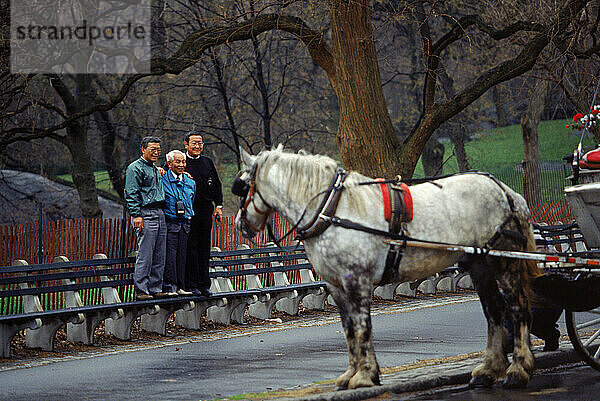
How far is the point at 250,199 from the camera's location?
341 inches

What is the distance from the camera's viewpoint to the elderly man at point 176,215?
12367 millimetres

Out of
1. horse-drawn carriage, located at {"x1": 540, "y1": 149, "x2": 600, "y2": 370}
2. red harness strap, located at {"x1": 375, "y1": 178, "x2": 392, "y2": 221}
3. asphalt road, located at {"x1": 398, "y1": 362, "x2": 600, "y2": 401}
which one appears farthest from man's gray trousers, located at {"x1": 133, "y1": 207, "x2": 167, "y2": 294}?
horse-drawn carriage, located at {"x1": 540, "y1": 149, "x2": 600, "y2": 370}

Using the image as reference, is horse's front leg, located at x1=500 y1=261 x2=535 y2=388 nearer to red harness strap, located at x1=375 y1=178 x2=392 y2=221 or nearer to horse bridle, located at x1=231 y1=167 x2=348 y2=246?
red harness strap, located at x1=375 y1=178 x2=392 y2=221

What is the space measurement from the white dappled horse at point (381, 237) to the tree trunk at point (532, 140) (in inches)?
753

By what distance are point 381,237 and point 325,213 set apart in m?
0.53

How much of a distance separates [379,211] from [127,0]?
16.1 metres

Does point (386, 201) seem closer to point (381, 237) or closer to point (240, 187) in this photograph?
point (381, 237)

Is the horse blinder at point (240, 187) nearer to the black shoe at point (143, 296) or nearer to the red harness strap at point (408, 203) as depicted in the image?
the red harness strap at point (408, 203)

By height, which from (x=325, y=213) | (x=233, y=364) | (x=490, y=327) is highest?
(x=325, y=213)

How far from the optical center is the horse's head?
8594 millimetres

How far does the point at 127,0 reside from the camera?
22.8m

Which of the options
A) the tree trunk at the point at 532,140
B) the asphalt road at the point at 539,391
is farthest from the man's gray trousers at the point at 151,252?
the tree trunk at the point at 532,140

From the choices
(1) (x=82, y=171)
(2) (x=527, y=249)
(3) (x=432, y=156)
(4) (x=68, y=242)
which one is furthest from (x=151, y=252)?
(3) (x=432, y=156)

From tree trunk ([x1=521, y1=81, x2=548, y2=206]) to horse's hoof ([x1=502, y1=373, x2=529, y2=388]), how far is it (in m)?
19.7
